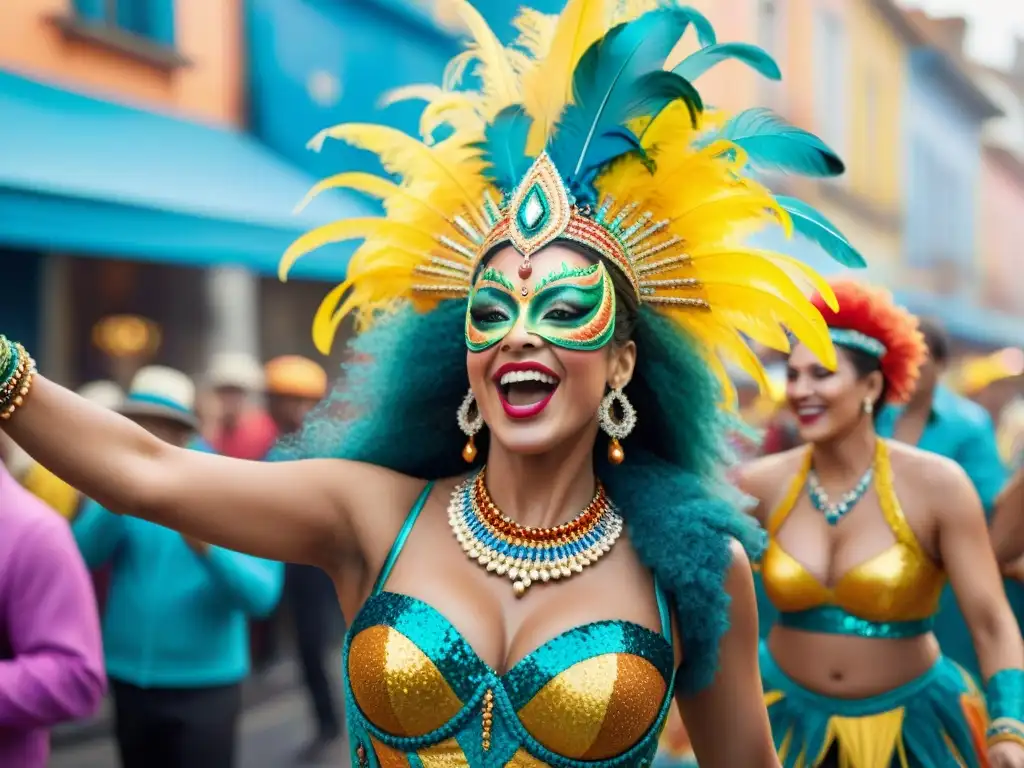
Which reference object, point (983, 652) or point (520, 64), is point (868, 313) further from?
point (520, 64)

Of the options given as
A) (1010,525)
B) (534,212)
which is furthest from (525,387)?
(1010,525)

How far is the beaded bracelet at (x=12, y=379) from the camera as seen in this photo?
6.70 feet

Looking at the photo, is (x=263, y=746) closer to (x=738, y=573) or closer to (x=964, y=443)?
(x=964, y=443)

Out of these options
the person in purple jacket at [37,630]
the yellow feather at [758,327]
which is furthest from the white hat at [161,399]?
the yellow feather at [758,327]

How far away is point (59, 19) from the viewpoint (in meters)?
7.93

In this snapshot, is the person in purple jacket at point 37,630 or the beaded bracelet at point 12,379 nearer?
the beaded bracelet at point 12,379

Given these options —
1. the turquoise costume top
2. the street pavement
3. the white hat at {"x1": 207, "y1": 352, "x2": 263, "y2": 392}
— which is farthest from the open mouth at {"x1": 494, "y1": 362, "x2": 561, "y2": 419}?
the white hat at {"x1": 207, "y1": 352, "x2": 263, "y2": 392}

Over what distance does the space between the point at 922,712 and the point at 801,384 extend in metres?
1.06

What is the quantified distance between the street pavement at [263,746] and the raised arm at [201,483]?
418cm

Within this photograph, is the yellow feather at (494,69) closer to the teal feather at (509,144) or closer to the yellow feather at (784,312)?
the teal feather at (509,144)

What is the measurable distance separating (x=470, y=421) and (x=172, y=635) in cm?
222

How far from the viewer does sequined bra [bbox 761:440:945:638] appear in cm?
373

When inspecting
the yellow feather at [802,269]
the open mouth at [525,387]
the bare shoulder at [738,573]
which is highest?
the yellow feather at [802,269]

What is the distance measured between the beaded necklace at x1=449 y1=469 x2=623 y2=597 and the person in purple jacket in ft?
3.82
